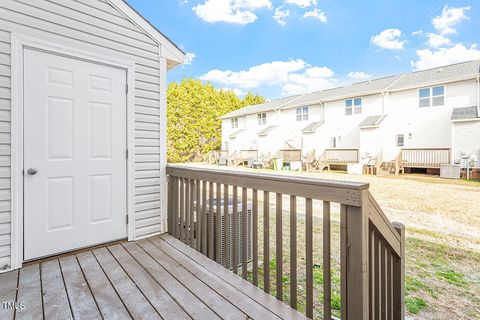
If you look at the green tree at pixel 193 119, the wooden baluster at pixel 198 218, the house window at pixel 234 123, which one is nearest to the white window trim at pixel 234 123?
the house window at pixel 234 123

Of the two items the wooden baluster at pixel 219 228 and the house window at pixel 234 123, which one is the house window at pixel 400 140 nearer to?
the house window at pixel 234 123

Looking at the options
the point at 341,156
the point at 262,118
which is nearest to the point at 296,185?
the point at 341,156

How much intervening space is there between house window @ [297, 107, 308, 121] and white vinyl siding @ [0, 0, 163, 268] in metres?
17.0

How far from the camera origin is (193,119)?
23750 mm

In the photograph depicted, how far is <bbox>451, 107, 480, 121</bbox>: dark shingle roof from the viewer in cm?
1159

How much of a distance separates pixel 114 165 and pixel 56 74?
3.92ft

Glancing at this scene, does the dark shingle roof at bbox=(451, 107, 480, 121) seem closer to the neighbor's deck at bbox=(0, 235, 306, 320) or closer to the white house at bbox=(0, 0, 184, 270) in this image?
the white house at bbox=(0, 0, 184, 270)

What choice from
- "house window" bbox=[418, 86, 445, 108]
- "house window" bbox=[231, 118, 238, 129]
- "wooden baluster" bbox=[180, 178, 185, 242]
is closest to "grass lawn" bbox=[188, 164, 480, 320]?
"wooden baluster" bbox=[180, 178, 185, 242]

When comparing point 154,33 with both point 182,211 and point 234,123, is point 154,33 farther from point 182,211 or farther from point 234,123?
point 234,123

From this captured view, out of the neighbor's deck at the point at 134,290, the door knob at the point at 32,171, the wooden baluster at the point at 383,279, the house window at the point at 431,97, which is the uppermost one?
the house window at the point at 431,97

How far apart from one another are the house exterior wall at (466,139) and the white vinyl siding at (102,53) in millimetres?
14255

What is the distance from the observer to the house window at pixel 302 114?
1931 centimetres

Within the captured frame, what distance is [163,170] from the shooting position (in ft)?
12.1

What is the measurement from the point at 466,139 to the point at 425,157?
1814 millimetres
